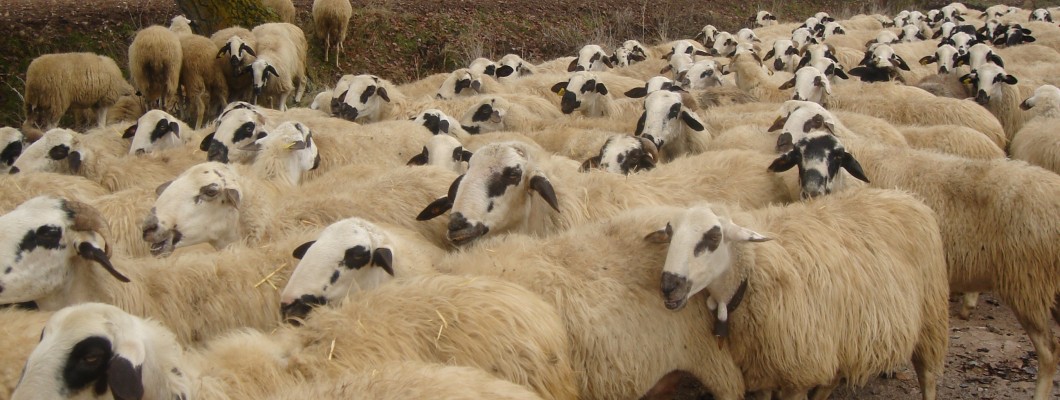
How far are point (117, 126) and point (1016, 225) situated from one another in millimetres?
7652

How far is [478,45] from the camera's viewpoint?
15.2m

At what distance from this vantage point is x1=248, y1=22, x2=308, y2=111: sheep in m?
10.7

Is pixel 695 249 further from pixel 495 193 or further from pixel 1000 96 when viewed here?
pixel 1000 96

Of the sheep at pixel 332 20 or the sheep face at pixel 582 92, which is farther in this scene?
the sheep at pixel 332 20

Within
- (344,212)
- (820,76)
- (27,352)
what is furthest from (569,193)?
(820,76)

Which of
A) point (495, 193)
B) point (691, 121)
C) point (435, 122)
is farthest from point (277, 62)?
point (495, 193)

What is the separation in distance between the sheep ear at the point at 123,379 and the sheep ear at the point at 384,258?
1.48m

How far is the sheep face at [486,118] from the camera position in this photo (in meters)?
8.46

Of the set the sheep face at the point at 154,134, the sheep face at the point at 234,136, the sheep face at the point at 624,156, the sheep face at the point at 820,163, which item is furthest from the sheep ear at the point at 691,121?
the sheep face at the point at 154,134

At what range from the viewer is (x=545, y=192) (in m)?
5.00

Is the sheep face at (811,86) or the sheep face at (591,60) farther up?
the sheep face at (811,86)

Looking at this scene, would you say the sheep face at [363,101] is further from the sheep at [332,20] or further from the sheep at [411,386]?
the sheep at [411,386]

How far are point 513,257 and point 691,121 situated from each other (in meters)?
3.44

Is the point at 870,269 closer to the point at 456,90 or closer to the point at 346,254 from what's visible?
the point at 346,254
